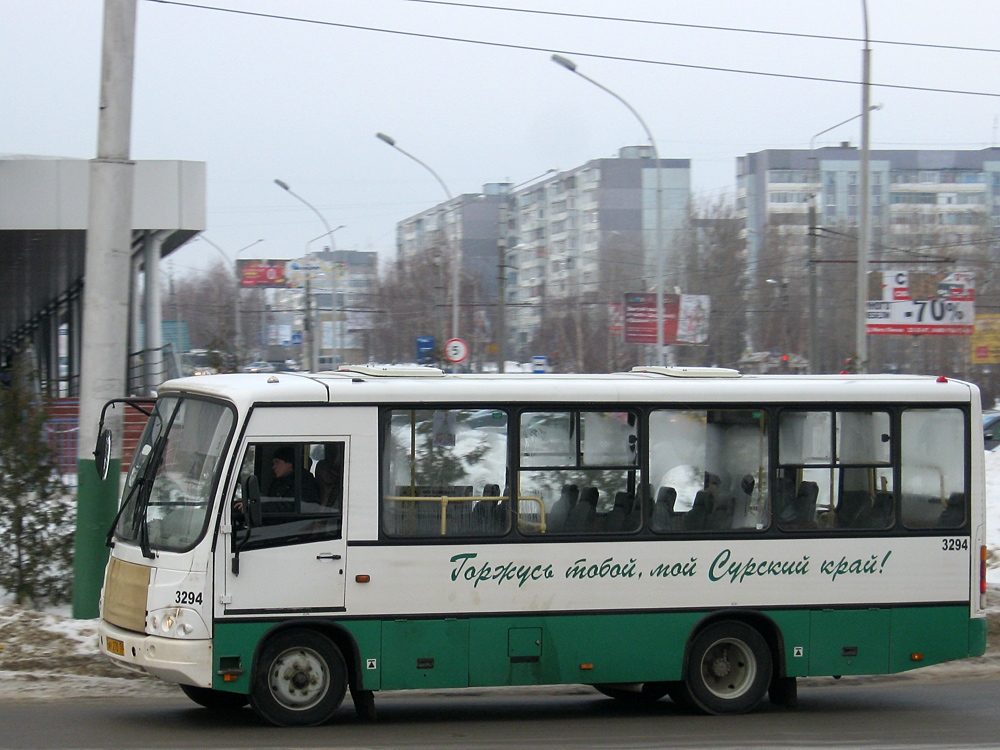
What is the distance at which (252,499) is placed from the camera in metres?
7.45

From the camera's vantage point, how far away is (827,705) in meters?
9.14

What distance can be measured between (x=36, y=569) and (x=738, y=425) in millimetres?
6767

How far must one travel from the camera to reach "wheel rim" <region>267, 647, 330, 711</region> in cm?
762

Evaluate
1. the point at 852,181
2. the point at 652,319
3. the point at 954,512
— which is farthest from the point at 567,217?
the point at 954,512

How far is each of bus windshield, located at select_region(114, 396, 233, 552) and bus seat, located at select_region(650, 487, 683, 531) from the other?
308 centimetres

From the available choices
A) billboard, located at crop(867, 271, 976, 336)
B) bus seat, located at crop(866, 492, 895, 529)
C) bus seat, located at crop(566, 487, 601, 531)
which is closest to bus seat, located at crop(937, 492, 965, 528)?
bus seat, located at crop(866, 492, 895, 529)

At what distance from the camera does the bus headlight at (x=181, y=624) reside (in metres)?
7.36

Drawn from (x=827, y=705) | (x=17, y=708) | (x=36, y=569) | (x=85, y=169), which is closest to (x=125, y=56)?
(x=36, y=569)

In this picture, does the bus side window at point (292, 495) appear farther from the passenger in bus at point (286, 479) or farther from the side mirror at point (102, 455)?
the side mirror at point (102, 455)

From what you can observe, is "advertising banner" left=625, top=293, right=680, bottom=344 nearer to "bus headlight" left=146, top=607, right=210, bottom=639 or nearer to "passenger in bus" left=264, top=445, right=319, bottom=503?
"passenger in bus" left=264, top=445, right=319, bottom=503

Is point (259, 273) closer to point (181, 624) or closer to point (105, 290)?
point (105, 290)

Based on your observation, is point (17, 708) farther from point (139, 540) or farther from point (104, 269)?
point (104, 269)

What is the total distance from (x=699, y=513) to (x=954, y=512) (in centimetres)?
208

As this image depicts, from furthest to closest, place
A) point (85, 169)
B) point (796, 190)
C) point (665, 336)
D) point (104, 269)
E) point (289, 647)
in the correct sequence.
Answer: point (796, 190) → point (665, 336) → point (85, 169) → point (104, 269) → point (289, 647)
